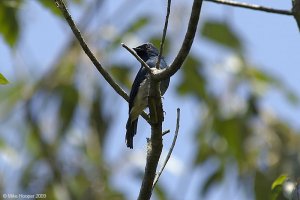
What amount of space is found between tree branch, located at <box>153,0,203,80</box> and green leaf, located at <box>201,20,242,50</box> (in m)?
4.40

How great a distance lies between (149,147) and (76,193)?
Answer: 15.2ft

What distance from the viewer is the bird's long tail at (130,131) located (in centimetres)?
467

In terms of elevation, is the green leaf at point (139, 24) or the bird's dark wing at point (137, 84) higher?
the green leaf at point (139, 24)

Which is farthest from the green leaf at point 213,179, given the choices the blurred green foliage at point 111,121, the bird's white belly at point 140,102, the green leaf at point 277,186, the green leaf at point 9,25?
the green leaf at point 277,186

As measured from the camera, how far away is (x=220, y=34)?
7.46 meters

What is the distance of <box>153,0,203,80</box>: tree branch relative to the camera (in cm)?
277

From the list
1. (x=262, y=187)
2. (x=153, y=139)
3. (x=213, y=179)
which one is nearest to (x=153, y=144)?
(x=153, y=139)

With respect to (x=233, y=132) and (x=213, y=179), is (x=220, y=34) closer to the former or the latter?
(x=233, y=132)

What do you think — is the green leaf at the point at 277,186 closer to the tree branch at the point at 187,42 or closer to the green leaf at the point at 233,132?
the tree branch at the point at 187,42

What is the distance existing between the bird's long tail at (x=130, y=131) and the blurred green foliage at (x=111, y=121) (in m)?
2.04

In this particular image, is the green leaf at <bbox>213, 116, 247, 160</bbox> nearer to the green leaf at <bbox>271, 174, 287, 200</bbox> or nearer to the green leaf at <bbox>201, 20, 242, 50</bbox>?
the green leaf at <bbox>201, 20, 242, 50</bbox>

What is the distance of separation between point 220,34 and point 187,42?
4.62 metres

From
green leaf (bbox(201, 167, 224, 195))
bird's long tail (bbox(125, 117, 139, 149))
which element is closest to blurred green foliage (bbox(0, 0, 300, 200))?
green leaf (bbox(201, 167, 224, 195))

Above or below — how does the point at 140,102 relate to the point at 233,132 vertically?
below
